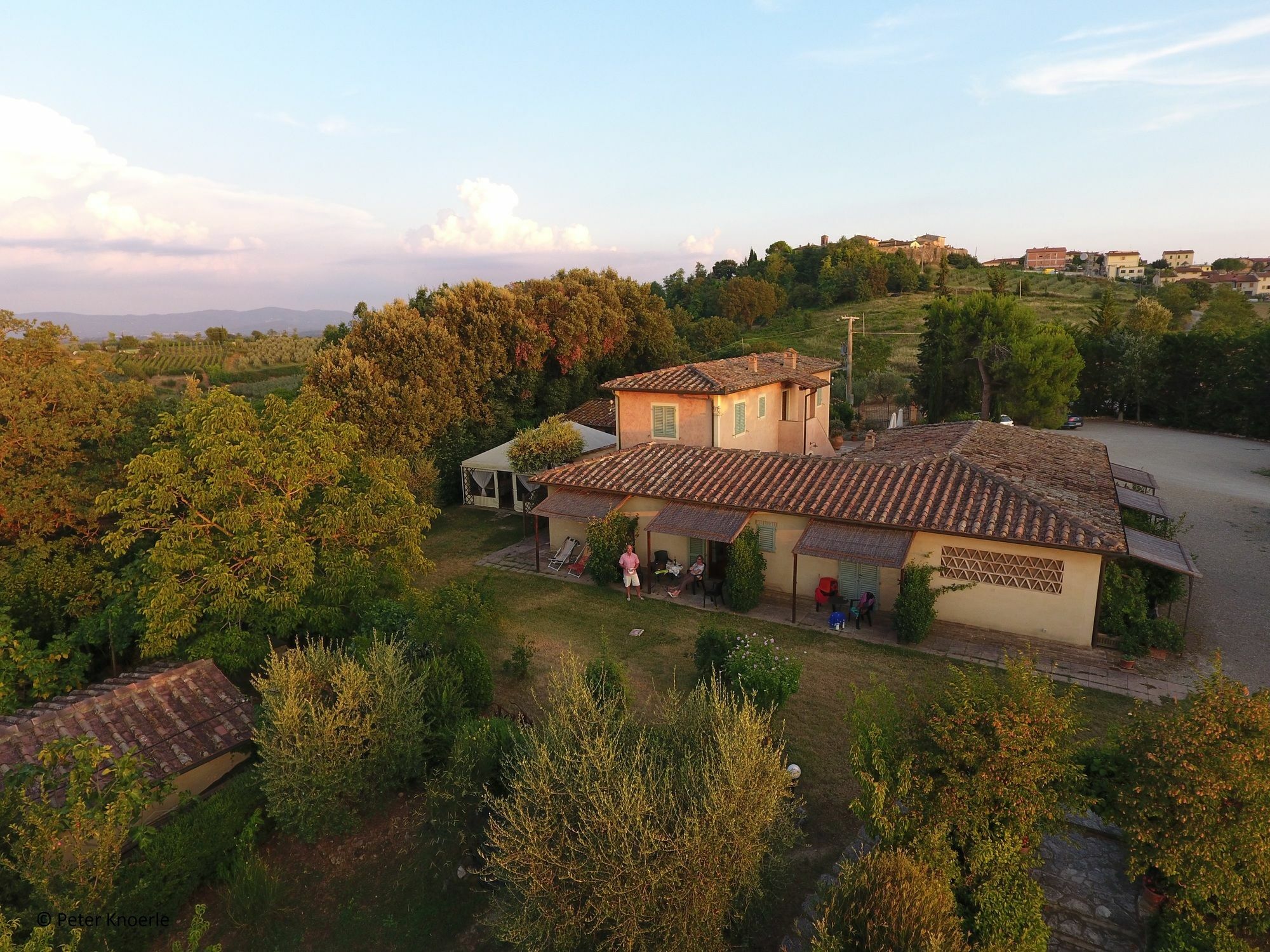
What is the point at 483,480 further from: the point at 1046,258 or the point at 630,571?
the point at 1046,258

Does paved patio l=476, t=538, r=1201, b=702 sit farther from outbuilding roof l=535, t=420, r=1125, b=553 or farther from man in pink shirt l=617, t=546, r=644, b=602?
outbuilding roof l=535, t=420, r=1125, b=553

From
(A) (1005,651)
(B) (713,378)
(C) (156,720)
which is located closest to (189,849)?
(C) (156,720)

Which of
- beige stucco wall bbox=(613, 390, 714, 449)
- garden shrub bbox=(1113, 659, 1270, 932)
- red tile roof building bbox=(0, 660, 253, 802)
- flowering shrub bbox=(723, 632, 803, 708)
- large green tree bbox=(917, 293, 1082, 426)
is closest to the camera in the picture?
garden shrub bbox=(1113, 659, 1270, 932)

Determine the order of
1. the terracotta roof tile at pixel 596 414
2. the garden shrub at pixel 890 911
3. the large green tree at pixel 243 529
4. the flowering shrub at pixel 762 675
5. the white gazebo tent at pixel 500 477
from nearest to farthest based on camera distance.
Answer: the garden shrub at pixel 890 911 < the flowering shrub at pixel 762 675 < the large green tree at pixel 243 529 < the white gazebo tent at pixel 500 477 < the terracotta roof tile at pixel 596 414

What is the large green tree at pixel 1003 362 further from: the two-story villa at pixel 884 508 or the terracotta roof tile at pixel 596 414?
the terracotta roof tile at pixel 596 414

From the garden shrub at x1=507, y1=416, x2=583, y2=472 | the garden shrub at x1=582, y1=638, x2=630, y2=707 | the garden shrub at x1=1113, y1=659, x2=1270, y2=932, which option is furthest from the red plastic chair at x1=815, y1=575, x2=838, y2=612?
the garden shrub at x1=507, y1=416, x2=583, y2=472

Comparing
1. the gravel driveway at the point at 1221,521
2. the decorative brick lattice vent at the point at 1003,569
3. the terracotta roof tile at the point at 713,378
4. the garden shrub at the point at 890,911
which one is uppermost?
the terracotta roof tile at the point at 713,378

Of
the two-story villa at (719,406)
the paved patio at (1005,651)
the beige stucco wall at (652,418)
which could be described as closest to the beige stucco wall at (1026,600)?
the paved patio at (1005,651)
